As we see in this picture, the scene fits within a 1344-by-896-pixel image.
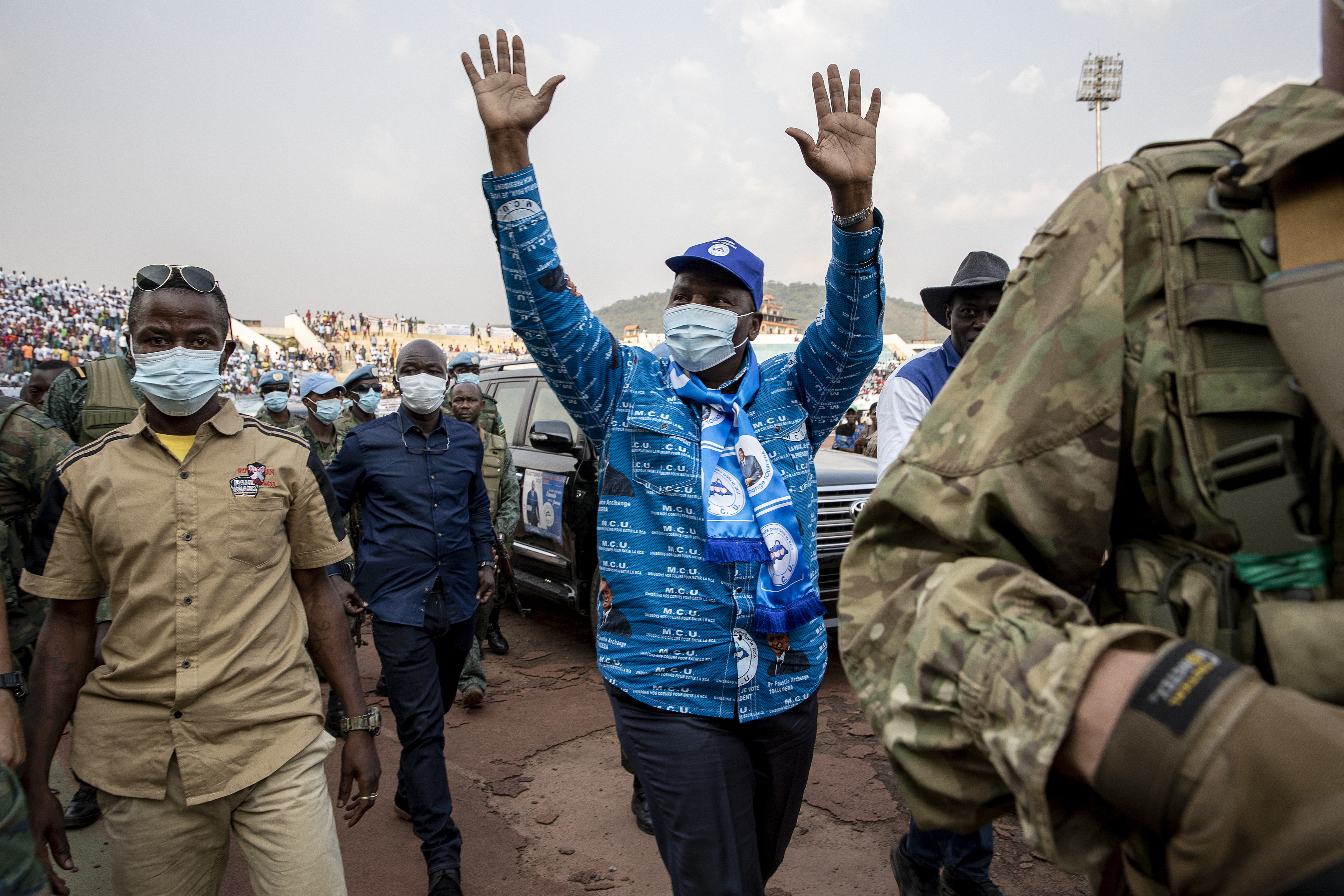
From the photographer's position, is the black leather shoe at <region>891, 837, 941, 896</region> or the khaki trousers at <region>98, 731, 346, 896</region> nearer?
the khaki trousers at <region>98, 731, 346, 896</region>

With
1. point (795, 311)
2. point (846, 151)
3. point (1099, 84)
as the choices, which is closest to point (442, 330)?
point (1099, 84)

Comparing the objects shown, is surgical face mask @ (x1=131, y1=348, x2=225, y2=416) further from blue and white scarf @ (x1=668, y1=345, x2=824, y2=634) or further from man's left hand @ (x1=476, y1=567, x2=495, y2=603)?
man's left hand @ (x1=476, y1=567, x2=495, y2=603)

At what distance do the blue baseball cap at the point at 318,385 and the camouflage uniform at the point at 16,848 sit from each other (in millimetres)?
6420

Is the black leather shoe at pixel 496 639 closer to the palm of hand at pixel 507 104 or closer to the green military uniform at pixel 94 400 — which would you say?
the green military uniform at pixel 94 400

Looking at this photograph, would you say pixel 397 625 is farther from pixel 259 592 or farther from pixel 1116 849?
pixel 1116 849

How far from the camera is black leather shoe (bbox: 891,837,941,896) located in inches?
113

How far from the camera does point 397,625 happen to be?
3518mm

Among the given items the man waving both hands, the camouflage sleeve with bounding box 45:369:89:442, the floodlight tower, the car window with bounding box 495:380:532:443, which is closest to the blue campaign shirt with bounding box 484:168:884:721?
the man waving both hands

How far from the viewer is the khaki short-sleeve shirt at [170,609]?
2.07 metres

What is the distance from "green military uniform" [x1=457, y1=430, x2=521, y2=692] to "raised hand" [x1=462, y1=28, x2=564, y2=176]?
3546mm

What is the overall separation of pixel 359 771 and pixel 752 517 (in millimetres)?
1387

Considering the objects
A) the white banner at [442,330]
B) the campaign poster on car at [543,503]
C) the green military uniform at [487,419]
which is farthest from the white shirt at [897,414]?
the white banner at [442,330]

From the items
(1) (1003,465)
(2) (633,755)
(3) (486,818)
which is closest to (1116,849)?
(1) (1003,465)

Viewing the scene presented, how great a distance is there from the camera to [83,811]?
12.5 feet
